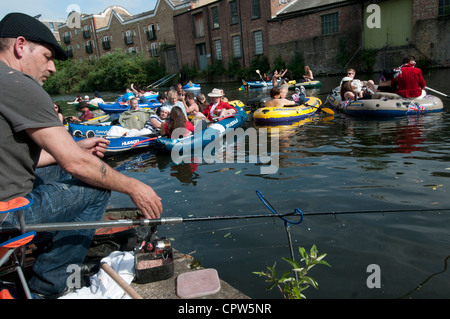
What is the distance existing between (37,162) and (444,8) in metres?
27.6

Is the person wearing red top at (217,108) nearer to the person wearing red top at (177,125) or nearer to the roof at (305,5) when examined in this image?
the person wearing red top at (177,125)

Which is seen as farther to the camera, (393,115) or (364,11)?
(364,11)

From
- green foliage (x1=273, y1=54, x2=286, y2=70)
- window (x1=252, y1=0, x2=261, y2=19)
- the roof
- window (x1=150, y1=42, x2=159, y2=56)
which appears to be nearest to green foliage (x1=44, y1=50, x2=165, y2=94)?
A: window (x1=150, y1=42, x2=159, y2=56)

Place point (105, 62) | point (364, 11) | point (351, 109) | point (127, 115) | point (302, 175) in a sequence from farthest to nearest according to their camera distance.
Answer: point (105, 62) < point (364, 11) < point (351, 109) < point (127, 115) < point (302, 175)

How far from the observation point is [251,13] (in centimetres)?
3362

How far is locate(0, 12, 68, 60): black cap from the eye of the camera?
96.4 inches

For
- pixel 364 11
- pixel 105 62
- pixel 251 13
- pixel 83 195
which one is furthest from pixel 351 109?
pixel 105 62

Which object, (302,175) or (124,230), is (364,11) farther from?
(124,230)

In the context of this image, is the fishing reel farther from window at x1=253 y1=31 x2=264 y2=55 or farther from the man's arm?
window at x1=253 y1=31 x2=264 y2=55

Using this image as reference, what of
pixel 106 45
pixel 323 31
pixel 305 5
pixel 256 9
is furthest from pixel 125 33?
pixel 323 31

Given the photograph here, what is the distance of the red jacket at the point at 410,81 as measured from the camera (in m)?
11.3

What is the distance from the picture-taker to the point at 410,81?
11430mm

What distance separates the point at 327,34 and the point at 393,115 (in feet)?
65.3

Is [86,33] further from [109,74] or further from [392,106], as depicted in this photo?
[392,106]
